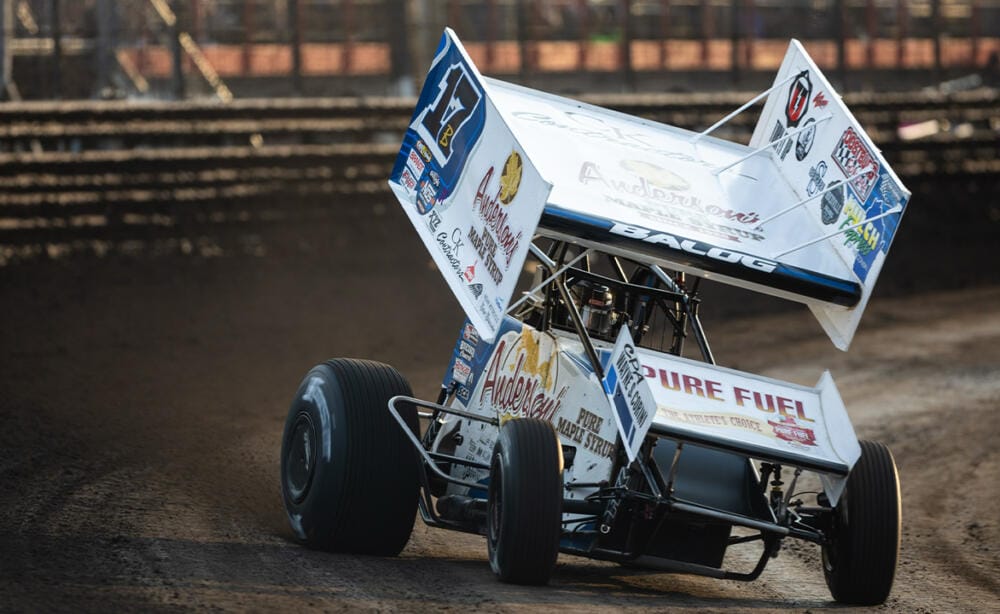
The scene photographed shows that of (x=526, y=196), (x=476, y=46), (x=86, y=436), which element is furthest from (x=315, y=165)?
(x=526, y=196)

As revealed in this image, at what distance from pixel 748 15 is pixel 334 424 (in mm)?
13417

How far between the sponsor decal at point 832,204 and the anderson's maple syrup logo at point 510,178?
4.99 ft

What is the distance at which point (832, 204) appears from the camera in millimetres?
6883

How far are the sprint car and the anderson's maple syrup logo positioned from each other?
13mm

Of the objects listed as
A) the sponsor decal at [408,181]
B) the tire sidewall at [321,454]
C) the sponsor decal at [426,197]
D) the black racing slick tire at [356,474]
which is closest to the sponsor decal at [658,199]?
the sponsor decal at [426,197]

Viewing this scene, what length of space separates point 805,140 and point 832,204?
611 mm

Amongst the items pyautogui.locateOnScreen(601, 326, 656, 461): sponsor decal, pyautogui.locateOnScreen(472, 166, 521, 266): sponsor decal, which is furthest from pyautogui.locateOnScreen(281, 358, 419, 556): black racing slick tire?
pyautogui.locateOnScreen(601, 326, 656, 461): sponsor decal

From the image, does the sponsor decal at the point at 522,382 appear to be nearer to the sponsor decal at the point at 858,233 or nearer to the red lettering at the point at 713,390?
the red lettering at the point at 713,390

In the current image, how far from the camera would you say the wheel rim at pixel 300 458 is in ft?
22.7

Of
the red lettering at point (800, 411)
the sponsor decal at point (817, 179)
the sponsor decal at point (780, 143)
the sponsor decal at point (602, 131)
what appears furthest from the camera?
the sponsor decal at point (780, 143)

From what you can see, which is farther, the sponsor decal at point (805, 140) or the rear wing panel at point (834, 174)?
the sponsor decal at point (805, 140)

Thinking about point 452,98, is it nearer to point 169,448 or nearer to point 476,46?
point 169,448

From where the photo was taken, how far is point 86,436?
9203mm

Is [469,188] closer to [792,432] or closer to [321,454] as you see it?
[321,454]
